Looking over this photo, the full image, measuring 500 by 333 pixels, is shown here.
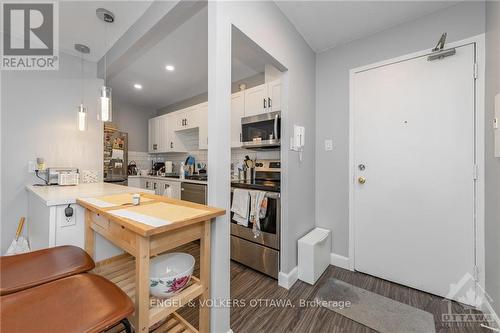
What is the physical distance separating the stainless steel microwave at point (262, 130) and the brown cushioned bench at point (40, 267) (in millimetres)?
1804

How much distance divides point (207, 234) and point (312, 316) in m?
1.15

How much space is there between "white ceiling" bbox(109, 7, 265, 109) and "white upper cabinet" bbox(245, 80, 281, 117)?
36cm

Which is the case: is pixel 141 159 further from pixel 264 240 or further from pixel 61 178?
pixel 264 240

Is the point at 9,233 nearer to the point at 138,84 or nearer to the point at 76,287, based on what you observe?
the point at 76,287

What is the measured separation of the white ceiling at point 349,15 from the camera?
5.81 feet

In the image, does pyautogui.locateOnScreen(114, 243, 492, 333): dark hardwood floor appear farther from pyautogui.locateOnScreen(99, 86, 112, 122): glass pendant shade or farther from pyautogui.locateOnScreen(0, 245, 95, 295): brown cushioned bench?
pyautogui.locateOnScreen(99, 86, 112, 122): glass pendant shade

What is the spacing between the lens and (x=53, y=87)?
2443 mm

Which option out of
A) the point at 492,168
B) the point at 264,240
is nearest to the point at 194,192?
the point at 264,240

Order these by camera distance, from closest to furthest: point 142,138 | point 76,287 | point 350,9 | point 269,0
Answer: point 76,287 → point 269,0 → point 350,9 → point 142,138

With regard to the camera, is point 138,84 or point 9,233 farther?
point 138,84

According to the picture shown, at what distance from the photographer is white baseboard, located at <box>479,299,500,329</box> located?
1381mm

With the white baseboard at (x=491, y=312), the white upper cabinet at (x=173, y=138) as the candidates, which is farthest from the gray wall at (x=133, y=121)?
the white baseboard at (x=491, y=312)

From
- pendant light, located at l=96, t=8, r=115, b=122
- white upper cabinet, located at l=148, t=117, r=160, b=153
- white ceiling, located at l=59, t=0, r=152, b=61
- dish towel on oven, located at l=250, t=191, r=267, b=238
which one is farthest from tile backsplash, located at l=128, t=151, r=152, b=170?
dish towel on oven, located at l=250, t=191, r=267, b=238

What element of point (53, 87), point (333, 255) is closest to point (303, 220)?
point (333, 255)
